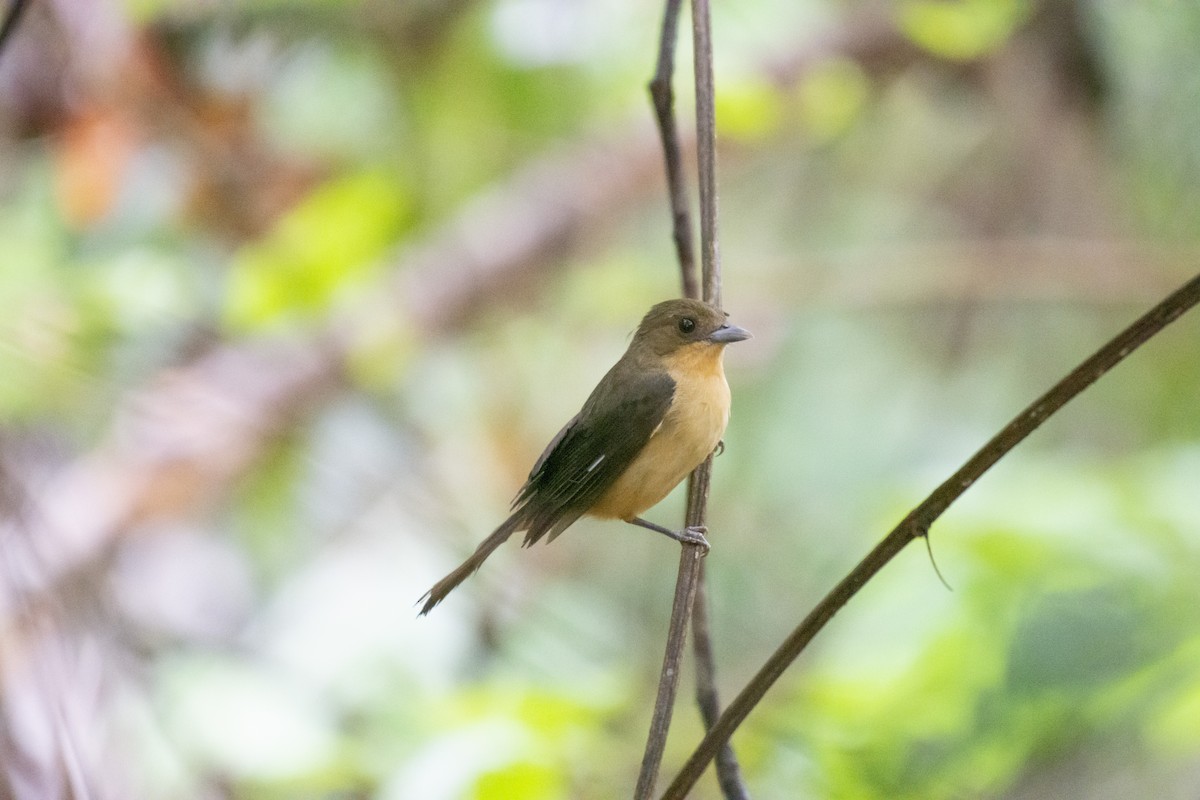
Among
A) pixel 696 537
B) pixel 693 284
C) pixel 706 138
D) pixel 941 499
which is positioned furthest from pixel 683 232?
pixel 941 499

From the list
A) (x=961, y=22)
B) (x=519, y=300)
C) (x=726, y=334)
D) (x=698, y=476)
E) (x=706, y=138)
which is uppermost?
(x=961, y=22)

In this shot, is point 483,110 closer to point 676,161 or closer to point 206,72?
point 206,72

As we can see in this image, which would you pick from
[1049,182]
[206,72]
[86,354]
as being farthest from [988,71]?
[86,354]

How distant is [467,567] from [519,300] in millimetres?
3262

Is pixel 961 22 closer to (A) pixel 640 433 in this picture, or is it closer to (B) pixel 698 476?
(A) pixel 640 433

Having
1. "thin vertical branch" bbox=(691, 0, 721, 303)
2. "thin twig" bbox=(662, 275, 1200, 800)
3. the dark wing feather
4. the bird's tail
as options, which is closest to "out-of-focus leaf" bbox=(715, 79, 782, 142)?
the dark wing feather

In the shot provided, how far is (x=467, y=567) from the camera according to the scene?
2.59 m

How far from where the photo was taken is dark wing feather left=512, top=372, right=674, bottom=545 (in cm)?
306

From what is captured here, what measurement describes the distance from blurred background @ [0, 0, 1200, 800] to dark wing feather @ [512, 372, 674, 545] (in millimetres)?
478

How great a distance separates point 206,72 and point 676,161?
3600 millimetres

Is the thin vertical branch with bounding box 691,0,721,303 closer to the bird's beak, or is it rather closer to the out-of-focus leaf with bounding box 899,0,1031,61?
the bird's beak

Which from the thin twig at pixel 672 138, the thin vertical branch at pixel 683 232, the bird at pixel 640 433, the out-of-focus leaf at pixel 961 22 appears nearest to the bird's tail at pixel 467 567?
the bird at pixel 640 433

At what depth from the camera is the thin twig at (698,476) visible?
73.1 inches

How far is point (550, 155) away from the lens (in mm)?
5828
